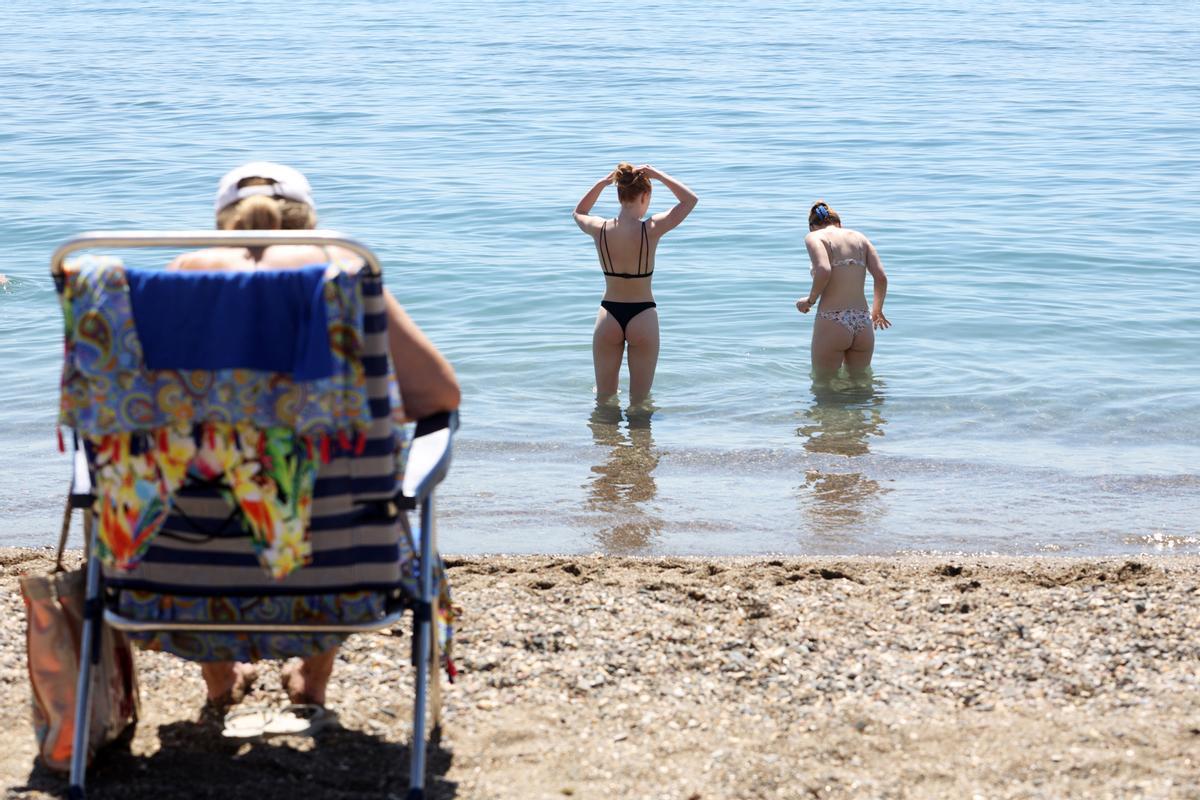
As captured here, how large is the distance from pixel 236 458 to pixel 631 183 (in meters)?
5.16

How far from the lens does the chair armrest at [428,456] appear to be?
2.94 meters

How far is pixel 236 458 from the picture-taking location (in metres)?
2.76

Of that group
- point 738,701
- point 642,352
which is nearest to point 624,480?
point 642,352

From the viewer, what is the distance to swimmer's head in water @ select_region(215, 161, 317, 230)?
2.96 m

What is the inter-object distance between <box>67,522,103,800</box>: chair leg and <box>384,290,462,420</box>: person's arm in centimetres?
71

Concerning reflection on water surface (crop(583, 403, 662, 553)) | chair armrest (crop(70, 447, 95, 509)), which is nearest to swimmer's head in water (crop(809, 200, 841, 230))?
reflection on water surface (crop(583, 403, 662, 553))

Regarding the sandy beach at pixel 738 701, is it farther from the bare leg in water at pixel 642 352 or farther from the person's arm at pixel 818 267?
the person's arm at pixel 818 267

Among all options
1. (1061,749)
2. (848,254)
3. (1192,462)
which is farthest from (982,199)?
(1061,749)

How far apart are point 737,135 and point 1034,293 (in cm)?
805

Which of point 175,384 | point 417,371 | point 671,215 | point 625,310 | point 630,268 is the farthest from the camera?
point 625,310

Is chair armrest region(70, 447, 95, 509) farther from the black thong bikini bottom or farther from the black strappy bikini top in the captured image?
the black thong bikini bottom

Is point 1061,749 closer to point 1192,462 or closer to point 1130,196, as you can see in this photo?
point 1192,462

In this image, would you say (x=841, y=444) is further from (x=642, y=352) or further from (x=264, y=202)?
(x=264, y=202)

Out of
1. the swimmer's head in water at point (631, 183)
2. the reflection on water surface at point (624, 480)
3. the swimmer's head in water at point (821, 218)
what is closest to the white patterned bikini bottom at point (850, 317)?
the swimmer's head in water at point (821, 218)
